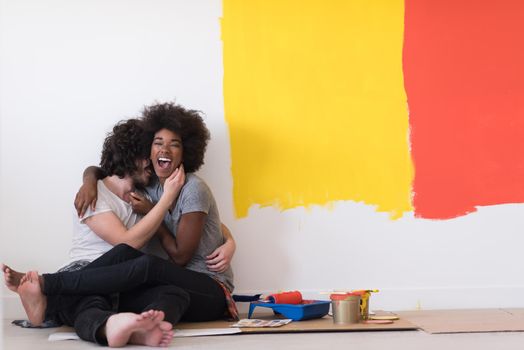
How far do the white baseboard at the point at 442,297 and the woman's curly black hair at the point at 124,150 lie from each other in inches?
27.9

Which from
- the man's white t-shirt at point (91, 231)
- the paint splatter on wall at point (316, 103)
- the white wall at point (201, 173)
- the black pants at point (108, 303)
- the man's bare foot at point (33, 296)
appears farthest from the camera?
the paint splatter on wall at point (316, 103)

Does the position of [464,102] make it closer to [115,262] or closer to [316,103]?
[316,103]

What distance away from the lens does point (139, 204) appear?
2723 mm

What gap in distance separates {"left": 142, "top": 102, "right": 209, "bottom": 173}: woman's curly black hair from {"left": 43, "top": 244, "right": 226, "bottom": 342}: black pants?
0.52m

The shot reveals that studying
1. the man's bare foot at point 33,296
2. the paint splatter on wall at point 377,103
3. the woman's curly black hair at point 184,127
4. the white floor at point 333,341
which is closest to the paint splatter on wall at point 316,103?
the paint splatter on wall at point 377,103

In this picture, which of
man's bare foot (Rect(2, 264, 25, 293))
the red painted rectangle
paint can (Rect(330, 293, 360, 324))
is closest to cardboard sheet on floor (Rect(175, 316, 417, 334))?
paint can (Rect(330, 293, 360, 324))

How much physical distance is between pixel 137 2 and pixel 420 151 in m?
1.36

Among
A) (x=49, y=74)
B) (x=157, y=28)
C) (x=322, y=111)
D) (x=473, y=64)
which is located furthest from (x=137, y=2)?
(x=473, y=64)

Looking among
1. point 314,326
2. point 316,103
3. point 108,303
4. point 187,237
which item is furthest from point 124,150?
point 314,326

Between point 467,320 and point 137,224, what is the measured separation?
4.07 feet

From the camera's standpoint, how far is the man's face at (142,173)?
2.83 m

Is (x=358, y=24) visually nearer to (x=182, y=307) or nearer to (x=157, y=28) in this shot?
(x=157, y=28)

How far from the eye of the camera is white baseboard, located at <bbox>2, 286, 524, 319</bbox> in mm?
3084

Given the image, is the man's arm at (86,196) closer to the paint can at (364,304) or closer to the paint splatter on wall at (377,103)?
the paint splatter on wall at (377,103)
